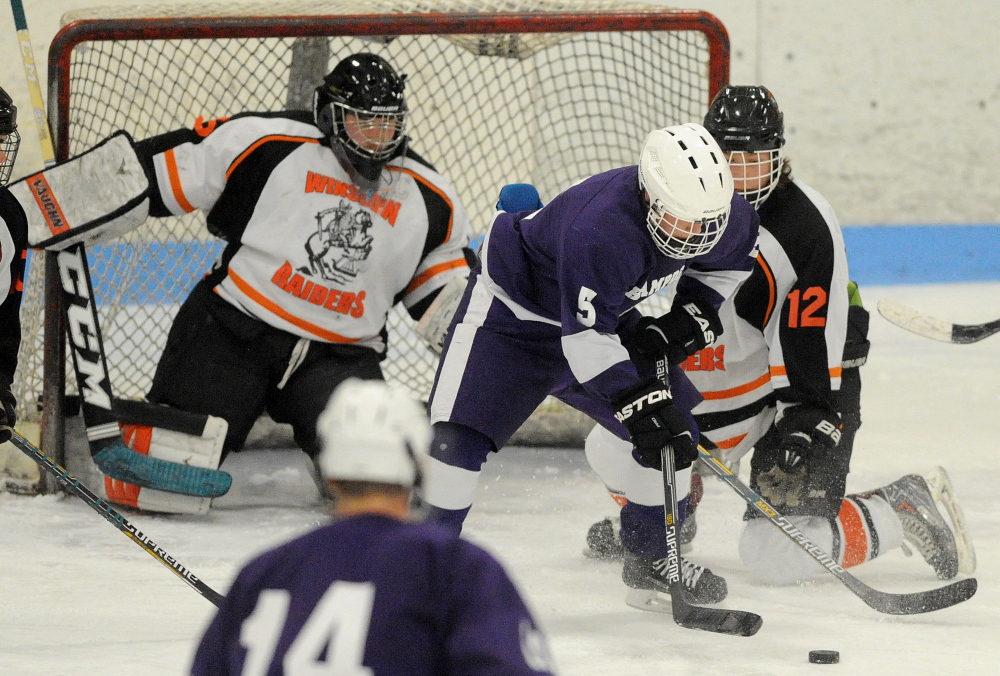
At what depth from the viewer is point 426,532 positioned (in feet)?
3.49

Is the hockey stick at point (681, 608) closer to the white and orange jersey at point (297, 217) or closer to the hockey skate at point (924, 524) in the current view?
the hockey skate at point (924, 524)

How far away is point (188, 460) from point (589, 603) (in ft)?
3.79

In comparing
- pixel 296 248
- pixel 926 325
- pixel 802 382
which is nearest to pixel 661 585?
pixel 802 382

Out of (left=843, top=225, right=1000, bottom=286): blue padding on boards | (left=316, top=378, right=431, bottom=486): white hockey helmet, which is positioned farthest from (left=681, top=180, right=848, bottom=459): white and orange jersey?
(left=843, top=225, right=1000, bottom=286): blue padding on boards

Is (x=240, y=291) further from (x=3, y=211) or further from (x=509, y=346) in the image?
(x=509, y=346)

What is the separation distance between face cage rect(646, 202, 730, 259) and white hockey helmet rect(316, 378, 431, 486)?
43.5 inches

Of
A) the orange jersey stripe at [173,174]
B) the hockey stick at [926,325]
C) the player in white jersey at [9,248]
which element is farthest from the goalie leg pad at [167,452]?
the hockey stick at [926,325]

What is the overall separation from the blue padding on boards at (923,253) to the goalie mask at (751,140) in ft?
14.5

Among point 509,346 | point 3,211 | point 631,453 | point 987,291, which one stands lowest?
point 987,291

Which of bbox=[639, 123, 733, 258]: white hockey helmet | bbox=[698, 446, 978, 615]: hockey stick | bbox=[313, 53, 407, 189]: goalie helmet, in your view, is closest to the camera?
bbox=[639, 123, 733, 258]: white hockey helmet

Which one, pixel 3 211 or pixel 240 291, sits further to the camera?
pixel 240 291

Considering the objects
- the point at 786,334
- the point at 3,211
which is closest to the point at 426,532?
the point at 786,334

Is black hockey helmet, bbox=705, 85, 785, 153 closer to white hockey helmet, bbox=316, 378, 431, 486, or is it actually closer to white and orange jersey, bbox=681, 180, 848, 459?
white and orange jersey, bbox=681, 180, 848, 459

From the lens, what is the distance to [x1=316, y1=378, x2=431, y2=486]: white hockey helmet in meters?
1.08
